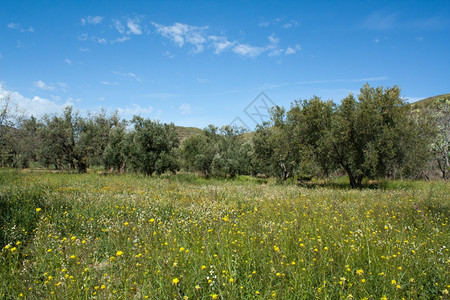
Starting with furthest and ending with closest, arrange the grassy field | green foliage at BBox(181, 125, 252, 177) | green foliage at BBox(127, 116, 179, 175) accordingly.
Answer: green foliage at BBox(181, 125, 252, 177), green foliage at BBox(127, 116, 179, 175), the grassy field

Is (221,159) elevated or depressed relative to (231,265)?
elevated

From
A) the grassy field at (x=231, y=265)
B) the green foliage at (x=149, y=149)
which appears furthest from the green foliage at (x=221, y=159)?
the grassy field at (x=231, y=265)

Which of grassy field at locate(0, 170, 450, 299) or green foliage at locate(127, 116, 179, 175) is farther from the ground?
green foliage at locate(127, 116, 179, 175)

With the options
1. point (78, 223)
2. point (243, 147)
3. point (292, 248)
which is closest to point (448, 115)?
point (243, 147)

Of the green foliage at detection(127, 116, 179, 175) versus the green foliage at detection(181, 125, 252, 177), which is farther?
the green foliage at detection(181, 125, 252, 177)

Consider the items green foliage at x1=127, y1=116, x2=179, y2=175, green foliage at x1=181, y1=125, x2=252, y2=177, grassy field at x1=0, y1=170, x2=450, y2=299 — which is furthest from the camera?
green foliage at x1=181, y1=125, x2=252, y2=177

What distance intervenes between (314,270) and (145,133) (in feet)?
84.4

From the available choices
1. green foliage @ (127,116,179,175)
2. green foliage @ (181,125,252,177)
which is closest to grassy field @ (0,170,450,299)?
green foliage @ (127,116,179,175)

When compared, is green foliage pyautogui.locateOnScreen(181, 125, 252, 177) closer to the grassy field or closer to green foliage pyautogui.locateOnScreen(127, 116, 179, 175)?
green foliage pyautogui.locateOnScreen(127, 116, 179, 175)

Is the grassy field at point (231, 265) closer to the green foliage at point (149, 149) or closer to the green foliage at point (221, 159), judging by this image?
the green foliage at point (149, 149)

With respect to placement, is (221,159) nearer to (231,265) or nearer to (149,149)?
(149,149)

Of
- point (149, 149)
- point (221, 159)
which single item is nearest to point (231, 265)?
point (149, 149)

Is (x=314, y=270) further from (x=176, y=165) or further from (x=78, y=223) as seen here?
(x=176, y=165)

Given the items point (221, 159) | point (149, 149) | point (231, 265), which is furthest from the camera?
point (221, 159)
